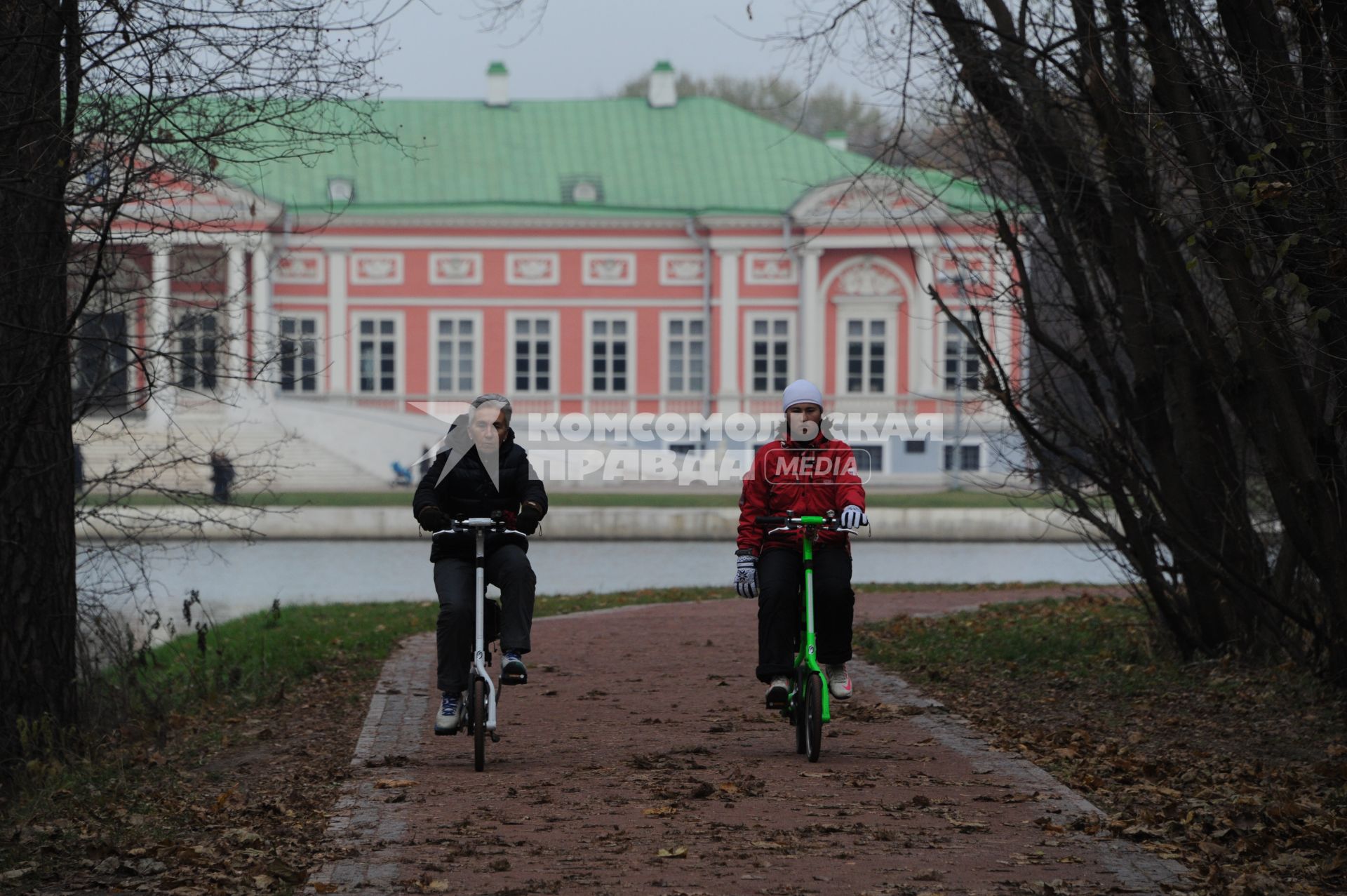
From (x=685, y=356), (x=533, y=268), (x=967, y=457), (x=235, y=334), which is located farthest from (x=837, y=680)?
(x=685, y=356)

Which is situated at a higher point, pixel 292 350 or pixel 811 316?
pixel 811 316

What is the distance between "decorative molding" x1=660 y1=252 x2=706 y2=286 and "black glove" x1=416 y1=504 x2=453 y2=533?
163 feet

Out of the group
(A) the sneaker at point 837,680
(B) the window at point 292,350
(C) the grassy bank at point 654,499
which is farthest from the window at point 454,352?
(A) the sneaker at point 837,680

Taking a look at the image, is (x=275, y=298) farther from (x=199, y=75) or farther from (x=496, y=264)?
(x=199, y=75)

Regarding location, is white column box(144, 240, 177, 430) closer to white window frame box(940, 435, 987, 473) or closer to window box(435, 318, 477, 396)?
white window frame box(940, 435, 987, 473)

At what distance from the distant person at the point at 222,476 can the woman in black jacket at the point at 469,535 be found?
439 cm

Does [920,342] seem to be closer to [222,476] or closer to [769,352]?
[769,352]

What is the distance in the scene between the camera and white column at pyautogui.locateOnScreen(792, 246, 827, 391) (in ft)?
187

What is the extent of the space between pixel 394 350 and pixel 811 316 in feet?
43.8

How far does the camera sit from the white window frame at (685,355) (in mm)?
57562

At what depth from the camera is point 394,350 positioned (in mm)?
57031

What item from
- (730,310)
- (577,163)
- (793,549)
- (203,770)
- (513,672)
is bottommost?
(203,770)

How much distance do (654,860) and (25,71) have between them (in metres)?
5.55

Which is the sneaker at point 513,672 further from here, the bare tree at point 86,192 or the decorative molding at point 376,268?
the decorative molding at point 376,268
